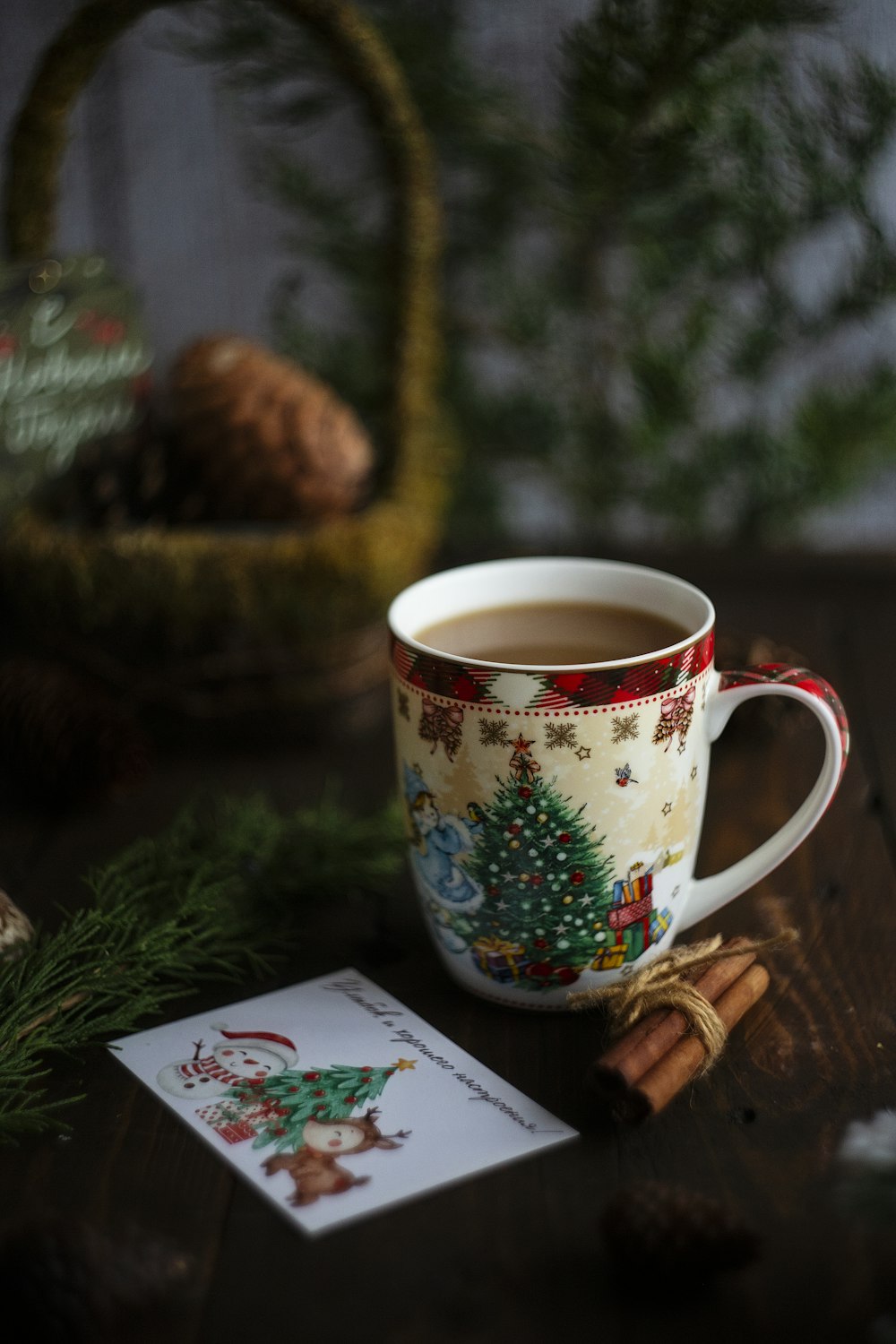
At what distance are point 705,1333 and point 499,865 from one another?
8.5 inches

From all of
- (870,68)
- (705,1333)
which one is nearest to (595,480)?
(870,68)

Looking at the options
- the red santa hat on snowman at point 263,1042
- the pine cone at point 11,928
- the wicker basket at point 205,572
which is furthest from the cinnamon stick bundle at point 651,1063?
the wicker basket at point 205,572

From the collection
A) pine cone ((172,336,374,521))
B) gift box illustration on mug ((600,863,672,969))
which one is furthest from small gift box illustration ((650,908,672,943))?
pine cone ((172,336,374,521))

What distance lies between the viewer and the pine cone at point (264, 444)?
92 cm

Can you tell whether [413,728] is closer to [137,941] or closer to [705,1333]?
[137,941]

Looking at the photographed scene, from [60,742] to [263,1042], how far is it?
13.3 inches

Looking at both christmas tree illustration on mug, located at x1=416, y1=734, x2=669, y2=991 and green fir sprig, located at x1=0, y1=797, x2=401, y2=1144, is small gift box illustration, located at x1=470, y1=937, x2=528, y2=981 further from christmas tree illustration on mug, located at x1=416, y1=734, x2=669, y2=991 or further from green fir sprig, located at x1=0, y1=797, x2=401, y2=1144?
green fir sprig, located at x1=0, y1=797, x2=401, y2=1144

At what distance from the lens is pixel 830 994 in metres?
0.63

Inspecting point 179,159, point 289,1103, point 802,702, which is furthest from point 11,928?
point 179,159

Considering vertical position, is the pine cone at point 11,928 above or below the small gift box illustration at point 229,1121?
above

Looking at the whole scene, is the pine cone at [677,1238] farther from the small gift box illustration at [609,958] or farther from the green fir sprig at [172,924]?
the green fir sprig at [172,924]

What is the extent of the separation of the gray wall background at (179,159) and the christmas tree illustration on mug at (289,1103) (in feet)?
2.91

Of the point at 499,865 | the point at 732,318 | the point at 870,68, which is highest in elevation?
the point at 870,68

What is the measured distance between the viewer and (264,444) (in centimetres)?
92
